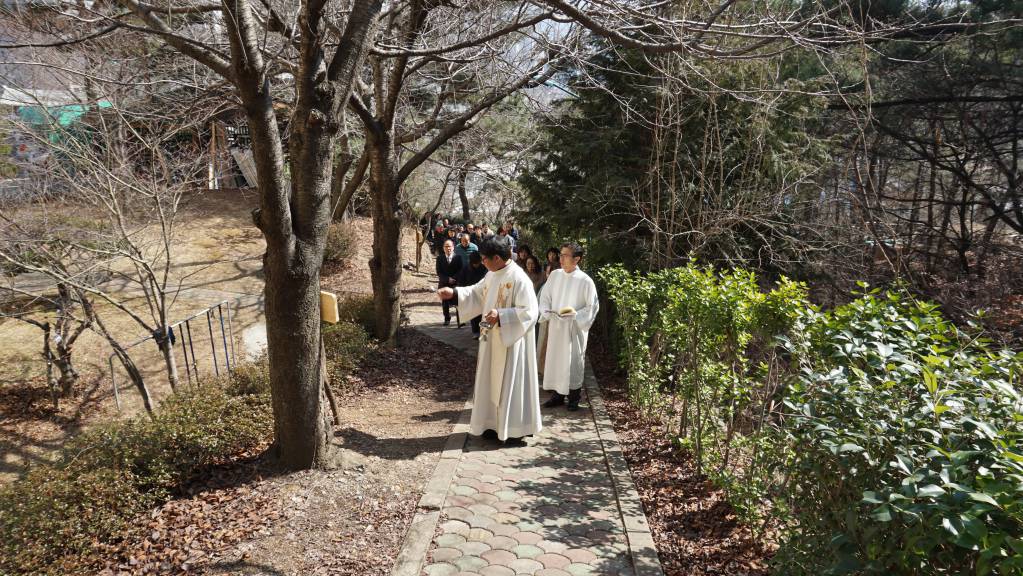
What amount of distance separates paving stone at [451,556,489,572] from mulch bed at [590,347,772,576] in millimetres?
1121

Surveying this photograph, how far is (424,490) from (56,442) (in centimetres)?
767

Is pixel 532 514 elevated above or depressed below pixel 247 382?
below

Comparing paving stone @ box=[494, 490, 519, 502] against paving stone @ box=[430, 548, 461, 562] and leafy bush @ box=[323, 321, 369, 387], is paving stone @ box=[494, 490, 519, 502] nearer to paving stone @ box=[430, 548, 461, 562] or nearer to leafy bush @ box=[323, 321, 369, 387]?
paving stone @ box=[430, 548, 461, 562]

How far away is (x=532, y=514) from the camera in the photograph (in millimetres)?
4395

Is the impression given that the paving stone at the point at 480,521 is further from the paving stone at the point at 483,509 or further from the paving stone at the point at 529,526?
the paving stone at the point at 529,526

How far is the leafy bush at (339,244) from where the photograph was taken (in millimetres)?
17013

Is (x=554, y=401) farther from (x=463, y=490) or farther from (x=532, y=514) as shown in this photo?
(x=532, y=514)

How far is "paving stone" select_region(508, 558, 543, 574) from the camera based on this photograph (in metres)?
3.67

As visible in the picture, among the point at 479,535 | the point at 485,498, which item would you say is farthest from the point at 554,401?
the point at 479,535

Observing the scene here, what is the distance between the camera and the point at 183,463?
4578 millimetres

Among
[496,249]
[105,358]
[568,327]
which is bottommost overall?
[105,358]

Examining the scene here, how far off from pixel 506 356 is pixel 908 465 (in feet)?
13.1

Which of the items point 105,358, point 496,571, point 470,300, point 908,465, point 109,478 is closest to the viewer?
point 908,465

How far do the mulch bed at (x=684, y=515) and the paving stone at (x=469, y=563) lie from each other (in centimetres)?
112
